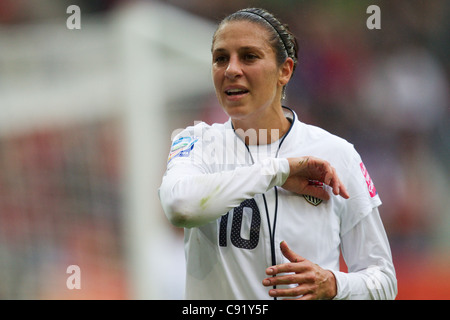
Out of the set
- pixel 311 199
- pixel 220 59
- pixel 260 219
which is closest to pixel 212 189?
pixel 260 219

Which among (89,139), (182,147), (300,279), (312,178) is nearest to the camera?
(300,279)

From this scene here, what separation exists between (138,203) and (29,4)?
1.63 m

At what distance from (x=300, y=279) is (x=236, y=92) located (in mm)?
553

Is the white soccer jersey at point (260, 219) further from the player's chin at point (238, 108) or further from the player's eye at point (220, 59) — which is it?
the player's eye at point (220, 59)

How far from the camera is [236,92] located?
1.46 m

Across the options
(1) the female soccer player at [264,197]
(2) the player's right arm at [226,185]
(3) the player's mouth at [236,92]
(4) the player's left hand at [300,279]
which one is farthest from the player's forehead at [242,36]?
(4) the player's left hand at [300,279]

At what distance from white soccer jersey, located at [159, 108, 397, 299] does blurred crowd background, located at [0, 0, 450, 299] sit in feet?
4.86

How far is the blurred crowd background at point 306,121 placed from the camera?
305 centimetres

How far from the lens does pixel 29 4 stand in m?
3.44

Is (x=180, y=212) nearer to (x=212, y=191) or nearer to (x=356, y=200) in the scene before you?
(x=212, y=191)

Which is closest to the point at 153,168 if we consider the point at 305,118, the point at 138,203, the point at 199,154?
the point at 138,203

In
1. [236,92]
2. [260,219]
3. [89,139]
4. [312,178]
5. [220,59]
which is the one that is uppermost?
[89,139]

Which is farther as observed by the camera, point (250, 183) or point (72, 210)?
point (72, 210)
